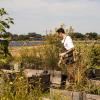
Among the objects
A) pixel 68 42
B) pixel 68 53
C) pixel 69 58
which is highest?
pixel 68 42

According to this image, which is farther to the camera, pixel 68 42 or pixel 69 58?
pixel 69 58

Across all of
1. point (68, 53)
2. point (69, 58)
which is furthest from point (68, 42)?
point (69, 58)

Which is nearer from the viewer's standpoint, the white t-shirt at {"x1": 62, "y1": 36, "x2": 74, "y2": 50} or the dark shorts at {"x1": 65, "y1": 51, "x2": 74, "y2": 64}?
the white t-shirt at {"x1": 62, "y1": 36, "x2": 74, "y2": 50}

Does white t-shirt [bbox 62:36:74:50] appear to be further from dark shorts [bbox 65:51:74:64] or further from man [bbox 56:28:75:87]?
dark shorts [bbox 65:51:74:64]

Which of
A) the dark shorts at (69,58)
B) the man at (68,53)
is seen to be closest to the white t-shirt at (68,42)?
the man at (68,53)

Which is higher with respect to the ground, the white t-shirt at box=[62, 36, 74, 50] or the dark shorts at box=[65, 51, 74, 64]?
the white t-shirt at box=[62, 36, 74, 50]

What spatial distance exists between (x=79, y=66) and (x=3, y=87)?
468cm

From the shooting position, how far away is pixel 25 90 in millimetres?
6746

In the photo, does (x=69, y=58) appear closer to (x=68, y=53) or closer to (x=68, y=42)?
(x=68, y=53)

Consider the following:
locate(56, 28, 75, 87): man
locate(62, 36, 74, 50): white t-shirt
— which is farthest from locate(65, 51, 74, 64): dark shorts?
locate(62, 36, 74, 50): white t-shirt

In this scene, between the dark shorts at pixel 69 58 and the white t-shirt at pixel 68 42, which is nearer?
the white t-shirt at pixel 68 42

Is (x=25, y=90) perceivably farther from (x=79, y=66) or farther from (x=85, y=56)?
(x=85, y=56)

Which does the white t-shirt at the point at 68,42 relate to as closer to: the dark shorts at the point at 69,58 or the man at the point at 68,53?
the man at the point at 68,53

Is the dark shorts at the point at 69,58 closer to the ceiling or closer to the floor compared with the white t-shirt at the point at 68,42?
closer to the floor
